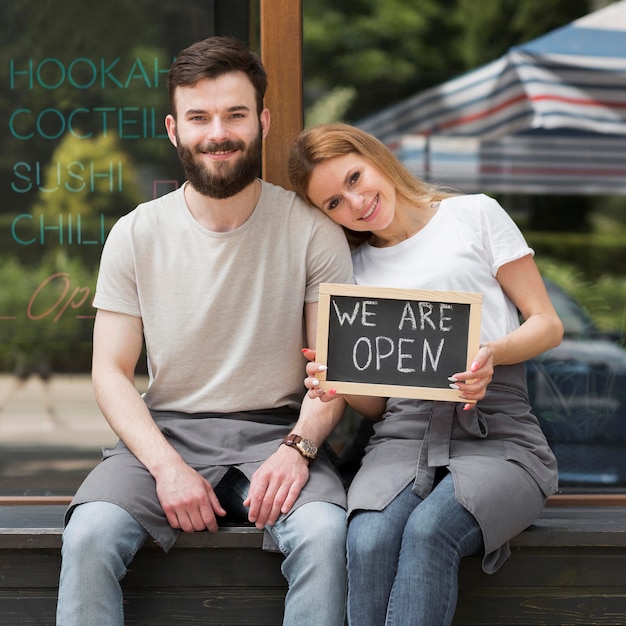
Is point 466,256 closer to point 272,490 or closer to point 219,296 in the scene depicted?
point 219,296

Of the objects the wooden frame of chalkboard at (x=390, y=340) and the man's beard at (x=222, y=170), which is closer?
the wooden frame of chalkboard at (x=390, y=340)

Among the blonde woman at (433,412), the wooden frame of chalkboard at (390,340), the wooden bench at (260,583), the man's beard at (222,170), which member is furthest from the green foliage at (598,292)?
the man's beard at (222,170)

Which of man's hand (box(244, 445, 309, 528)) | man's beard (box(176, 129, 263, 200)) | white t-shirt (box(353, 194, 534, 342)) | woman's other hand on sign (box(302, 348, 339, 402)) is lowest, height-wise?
man's hand (box(244, 445, 309, 528))

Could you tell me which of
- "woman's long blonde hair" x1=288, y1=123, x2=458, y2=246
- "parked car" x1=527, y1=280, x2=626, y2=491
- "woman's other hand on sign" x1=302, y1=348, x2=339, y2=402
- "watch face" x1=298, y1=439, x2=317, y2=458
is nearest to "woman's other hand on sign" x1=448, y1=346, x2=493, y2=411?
"woman's other hand on sign" x1=302, y1=348, x2=339, y2=402

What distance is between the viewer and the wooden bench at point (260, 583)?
253 cm

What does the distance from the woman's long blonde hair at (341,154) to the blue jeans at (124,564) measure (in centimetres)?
89

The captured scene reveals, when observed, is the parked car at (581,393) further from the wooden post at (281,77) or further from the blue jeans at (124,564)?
the blue jeans at (124,564)

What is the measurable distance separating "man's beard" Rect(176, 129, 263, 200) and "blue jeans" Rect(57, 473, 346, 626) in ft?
2.84

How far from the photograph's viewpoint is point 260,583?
2543 millimetres

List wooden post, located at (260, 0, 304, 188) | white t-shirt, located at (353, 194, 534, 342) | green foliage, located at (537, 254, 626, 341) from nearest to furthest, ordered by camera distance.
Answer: white t-shirt, located at (353, 194, 534, 342) → wooden post, located at (260, 0, 304, 188) → green foliage, located at (537, 254, 626, 341)

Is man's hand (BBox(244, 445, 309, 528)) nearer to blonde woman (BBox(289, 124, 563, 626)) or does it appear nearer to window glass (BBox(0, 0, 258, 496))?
blonde woman (BBox(289, 124, 563, 626))

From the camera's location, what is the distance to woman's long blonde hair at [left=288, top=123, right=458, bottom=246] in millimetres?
2553

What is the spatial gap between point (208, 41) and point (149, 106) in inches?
25.1

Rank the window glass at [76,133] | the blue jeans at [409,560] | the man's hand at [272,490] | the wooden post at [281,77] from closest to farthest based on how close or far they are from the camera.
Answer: the blue jeans at [409,560], the man's hand at [272,490], the wooden post at [281,77], the window glass at [76,133]
